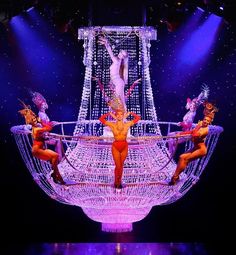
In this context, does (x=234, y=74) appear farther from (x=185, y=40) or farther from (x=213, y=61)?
(x=185, y=40)

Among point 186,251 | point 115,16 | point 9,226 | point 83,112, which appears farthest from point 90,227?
point 115,16

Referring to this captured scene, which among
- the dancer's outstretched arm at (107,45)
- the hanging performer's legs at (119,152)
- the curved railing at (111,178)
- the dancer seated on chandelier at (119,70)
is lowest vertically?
the curved railing at (111,178)

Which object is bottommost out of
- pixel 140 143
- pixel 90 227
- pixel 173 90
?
pixel 90 227

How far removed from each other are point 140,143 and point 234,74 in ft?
6.57

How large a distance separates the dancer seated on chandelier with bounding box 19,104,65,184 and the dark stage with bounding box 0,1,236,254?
1.73 meters

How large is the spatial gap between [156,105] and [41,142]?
2.22 metres

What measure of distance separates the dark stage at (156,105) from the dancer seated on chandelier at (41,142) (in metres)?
1.73

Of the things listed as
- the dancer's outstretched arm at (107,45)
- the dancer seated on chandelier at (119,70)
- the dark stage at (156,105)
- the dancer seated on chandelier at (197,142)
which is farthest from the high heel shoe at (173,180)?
the dark stage at (156,105)

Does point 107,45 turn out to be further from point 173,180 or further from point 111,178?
point 173,180

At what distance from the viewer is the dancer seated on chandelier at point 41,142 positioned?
454cm

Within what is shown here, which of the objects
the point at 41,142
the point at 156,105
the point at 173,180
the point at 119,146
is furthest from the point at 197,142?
the point at 156,105

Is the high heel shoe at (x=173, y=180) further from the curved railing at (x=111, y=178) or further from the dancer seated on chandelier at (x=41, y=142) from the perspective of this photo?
the dancer seated on chandelier at (x=41, y=142)

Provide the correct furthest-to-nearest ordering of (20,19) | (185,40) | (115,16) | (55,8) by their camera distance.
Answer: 1. (185,40)
2. (20,19)
3. (55,8)
4. (115,16)

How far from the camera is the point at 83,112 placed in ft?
16.9
